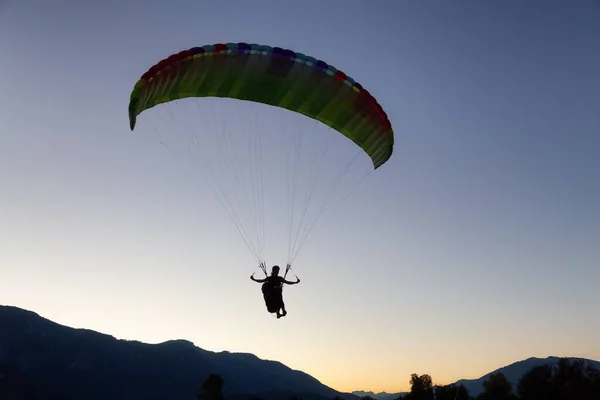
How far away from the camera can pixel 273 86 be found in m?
17.9

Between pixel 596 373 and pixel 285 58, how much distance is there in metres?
69.3

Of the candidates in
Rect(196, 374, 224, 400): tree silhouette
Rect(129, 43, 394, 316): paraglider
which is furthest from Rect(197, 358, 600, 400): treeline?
Rect(129, 43, 394, 316): paraglider

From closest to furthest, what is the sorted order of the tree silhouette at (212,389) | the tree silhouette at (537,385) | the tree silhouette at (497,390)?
the tree silhouette at (537,385), the tree silhouette at (497,390), the tree silhouette at (212,389)

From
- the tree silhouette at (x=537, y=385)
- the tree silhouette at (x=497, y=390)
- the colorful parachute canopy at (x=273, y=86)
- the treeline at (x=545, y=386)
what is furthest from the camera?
the tree silhouette at (x=497, y=390)

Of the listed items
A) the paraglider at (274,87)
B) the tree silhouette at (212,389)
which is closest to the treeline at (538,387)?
the tree silhouette at (212,389)

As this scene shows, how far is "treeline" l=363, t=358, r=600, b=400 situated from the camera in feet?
212

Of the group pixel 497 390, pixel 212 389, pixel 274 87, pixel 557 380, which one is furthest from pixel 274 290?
pixel 497 390

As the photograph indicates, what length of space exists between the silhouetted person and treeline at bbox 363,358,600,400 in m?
59.5

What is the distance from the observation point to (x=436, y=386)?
80.0 m

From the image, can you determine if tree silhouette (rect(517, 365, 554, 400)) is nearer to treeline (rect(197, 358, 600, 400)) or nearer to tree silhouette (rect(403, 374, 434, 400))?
treeline (rect(197, 358, 600, 400))

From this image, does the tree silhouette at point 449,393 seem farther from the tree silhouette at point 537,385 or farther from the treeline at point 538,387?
the tree silhouette at point 537,385

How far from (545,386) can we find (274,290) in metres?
68.9

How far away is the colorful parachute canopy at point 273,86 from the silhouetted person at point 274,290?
5562 mm

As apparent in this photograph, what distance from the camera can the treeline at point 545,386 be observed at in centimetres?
6450
